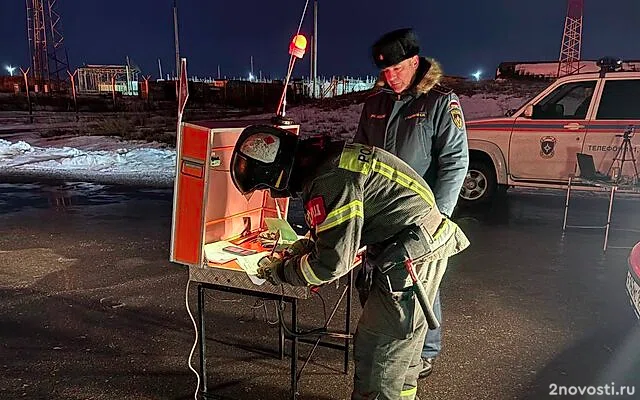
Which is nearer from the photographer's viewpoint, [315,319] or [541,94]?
[315,319]

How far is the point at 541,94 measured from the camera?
28.1 ft

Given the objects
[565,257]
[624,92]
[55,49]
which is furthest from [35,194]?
[55,49]

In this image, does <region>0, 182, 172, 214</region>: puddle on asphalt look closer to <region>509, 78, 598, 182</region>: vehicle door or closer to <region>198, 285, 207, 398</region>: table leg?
<region>509, 78, 598, 182</region>: vehicle door

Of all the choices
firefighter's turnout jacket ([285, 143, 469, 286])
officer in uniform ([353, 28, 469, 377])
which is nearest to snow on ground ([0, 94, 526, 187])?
officer in uniform ([353, 28, 469, 377])

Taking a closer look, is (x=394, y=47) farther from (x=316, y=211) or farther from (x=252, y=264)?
(x=252, y=264)

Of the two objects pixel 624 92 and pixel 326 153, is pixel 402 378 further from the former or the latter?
pixel 624 92

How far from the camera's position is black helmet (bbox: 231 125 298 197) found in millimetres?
2330

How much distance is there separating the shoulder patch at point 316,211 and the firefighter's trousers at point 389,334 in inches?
17.7

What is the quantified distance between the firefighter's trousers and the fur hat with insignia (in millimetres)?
1163

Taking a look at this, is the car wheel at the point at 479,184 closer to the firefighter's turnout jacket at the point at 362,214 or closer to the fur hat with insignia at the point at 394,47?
the fur hat with insignia at the point at 394,47

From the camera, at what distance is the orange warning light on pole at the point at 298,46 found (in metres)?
3.29

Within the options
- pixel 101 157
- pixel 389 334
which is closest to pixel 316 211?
pixel 389 334

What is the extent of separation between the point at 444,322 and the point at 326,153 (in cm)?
279

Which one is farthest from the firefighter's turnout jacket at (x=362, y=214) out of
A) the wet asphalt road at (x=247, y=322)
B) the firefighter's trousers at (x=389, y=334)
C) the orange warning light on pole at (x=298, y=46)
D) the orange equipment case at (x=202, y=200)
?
the wet asphalt road at (x=247, y=322)
